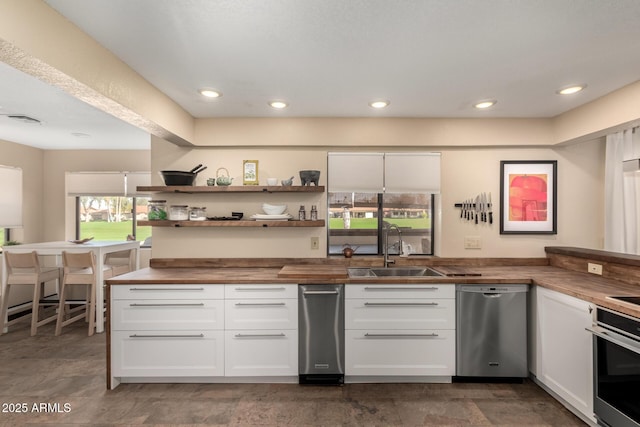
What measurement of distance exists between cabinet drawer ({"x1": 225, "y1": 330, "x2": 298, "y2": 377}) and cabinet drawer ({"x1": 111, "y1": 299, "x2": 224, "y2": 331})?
7.9 inches

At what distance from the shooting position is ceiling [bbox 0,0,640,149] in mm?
1503

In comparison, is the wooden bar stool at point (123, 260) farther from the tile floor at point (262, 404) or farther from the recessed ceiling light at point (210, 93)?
the recessed ceiling light at point (210, 93)

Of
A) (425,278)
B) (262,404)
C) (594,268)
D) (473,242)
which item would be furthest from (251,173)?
(594,268)

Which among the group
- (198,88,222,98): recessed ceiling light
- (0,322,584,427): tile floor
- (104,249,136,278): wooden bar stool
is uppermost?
(198,88,222,98): recessed ceiling light

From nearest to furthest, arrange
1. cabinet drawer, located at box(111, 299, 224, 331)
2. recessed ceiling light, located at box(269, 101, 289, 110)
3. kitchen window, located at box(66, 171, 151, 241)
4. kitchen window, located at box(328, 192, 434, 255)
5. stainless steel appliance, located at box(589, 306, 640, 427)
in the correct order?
stainless steel appliance, located at box(589, 306, 640, 427), cabinet drawer, located at box(111, 299, 224, 331), recessed ceiling light, located at box(269, 101, 289, 110), kitchen window, located at box(328, 192, 434, 255), kitchen window, located at box(66, 171, 151, 241)

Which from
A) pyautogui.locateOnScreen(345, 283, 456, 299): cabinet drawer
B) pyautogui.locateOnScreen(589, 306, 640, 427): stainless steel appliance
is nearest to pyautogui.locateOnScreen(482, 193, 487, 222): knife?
pyautogui.locateOnScreen(345, 283, 456, 299): cabinet drawer

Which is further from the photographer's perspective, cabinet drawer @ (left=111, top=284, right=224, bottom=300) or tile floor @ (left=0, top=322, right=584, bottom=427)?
cabinet drawer @ (left=111, top=284, right=224, bottom=300)

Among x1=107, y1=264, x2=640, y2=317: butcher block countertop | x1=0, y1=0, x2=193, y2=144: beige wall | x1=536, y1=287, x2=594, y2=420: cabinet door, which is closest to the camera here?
x1=0, y1=0, x2=193, y2=144: beige wall

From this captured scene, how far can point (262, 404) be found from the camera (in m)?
2.33

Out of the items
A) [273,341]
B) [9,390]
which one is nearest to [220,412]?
[273,341]

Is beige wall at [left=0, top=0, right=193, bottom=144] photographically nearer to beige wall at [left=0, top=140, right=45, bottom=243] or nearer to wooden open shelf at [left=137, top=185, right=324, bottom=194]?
wooden open shelf at [left=137, top=185, right=324, bottom=194]

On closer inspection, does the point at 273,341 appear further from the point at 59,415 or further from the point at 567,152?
the point at 567,152

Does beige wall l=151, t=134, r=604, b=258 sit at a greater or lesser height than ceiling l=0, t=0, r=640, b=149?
lesser

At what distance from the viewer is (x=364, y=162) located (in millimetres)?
3270
